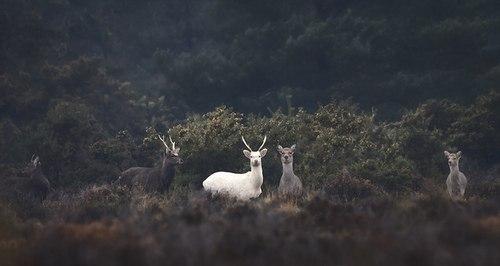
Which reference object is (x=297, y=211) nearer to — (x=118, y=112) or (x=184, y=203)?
(x=184, y=203)

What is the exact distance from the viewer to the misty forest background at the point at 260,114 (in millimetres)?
11008

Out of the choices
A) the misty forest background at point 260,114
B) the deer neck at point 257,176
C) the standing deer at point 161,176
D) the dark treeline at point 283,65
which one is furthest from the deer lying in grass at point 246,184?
the dark treeline at point 283,65

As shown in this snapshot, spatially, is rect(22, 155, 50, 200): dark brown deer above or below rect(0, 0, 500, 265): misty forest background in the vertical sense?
below

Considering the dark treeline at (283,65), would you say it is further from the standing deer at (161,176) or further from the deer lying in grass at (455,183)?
the deer lying in grass at (455,183)

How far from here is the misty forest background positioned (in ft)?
36.1

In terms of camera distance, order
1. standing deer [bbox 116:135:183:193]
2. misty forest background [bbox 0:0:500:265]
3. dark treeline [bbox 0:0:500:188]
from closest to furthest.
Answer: misty forest background [bbox 0:0:500:265]
standing deer [bbox 116:135:183:193]
dark treeline [bbox 0:0:500:188]

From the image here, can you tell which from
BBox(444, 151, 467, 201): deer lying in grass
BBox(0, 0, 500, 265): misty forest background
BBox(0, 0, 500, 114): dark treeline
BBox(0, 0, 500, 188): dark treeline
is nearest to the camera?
BBox(0, 0, 500, 265): misty forest background

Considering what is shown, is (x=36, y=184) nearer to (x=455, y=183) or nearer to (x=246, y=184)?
(x=246, y=184)

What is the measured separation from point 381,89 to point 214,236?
2337cm

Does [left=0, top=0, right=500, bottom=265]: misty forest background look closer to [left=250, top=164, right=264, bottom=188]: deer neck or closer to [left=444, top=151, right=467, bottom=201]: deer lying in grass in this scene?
[left=444, top=151, right=467, bottom=201]: deer lying in grass

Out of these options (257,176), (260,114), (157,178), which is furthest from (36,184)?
(260,114)

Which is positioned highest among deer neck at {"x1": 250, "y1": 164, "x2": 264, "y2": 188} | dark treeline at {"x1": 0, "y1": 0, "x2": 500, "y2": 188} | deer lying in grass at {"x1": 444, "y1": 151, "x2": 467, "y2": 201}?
dark treeline at {"x1": 0, "y1": 0, "x2": 500, "y2": 188}

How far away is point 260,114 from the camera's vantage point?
3350cm

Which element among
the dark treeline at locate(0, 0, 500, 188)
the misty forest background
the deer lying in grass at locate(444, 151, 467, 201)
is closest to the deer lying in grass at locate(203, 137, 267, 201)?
the misty forest background
